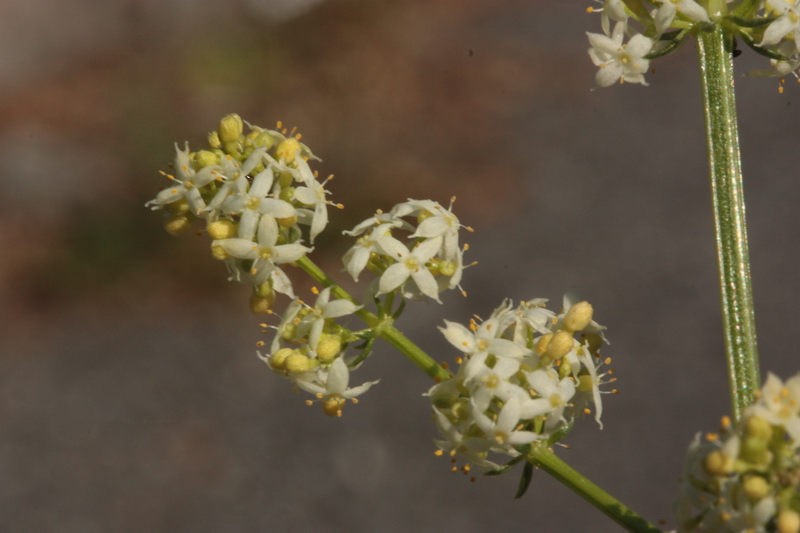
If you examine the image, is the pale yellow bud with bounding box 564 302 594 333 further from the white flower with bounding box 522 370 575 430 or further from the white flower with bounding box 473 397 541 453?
the white flower with bounding box 473 397 541 453

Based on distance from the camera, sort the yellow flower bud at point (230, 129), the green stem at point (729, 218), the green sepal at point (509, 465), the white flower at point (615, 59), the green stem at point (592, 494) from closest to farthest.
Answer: the green stem at point (592, 494) → the green stem at point (729, 218) → the green sepal at point (509, 465) → the yellow flower bud at point (230, 129) → the white flower at point (615, 59)

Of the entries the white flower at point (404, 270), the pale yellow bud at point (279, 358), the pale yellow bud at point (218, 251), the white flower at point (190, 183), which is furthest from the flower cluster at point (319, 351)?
the white flower at point (190, 183)

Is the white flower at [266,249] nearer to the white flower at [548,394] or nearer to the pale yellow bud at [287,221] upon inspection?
the pale yellow bud at [287,221]

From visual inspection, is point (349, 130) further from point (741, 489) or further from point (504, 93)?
point (741, 489)

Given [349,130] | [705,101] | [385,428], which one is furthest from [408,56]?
[705,101]

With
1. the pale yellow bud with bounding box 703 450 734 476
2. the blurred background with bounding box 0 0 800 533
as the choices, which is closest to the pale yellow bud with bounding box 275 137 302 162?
the pale yellow bud with bounding box 703 450 734 476

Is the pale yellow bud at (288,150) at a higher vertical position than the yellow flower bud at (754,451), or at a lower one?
lower

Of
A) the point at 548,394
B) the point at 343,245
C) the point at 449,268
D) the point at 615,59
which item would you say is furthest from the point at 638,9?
the point at 343,245
